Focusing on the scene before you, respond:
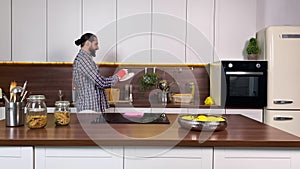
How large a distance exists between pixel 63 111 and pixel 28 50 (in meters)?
2.33

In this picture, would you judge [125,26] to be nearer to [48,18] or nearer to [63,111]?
[48,18]

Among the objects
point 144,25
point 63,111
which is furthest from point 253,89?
point 63,111

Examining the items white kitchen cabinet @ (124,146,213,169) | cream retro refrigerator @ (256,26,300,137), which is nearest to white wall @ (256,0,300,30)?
cream retro refrigerator @ (256,26,300,137)

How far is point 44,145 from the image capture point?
155 centimetres

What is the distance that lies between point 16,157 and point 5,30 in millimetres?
2774

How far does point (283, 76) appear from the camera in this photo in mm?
3572

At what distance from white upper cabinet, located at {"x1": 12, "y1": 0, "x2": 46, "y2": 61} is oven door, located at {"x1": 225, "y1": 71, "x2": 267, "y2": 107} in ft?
7.03

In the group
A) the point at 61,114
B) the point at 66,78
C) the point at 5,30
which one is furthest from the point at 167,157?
the point at 5,30

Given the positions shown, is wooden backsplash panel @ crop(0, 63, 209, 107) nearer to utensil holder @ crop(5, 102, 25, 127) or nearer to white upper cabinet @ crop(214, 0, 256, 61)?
white upper cabinet @ crop(214, 0, 256, 61)

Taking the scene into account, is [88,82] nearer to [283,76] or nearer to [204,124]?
[204,124]

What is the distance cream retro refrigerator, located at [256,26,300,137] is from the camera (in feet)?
11.6

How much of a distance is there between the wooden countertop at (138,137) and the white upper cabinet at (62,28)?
2252mm

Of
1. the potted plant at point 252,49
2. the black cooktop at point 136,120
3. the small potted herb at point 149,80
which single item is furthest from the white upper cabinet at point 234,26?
the black cooktop at point 136,120

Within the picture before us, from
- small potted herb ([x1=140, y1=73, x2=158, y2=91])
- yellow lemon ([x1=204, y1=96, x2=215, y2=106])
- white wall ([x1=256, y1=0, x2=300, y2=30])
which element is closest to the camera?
yellow lemon ([x1=204, y1=96, x2=215, y2=106])
